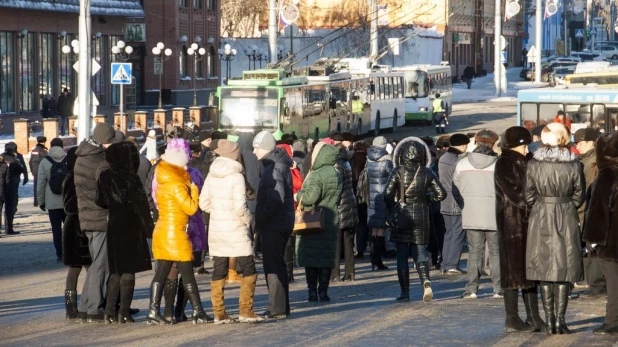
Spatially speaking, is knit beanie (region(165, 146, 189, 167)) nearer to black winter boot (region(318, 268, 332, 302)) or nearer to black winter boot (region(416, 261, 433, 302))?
black winter boot (region(318, 268, 332, 302))

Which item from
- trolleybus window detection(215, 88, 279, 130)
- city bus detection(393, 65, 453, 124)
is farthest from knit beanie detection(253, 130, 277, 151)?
city bus detection(393, 65, 453, 124)

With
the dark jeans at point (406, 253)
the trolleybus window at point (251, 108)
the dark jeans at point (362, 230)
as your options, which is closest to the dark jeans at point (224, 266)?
the dark jeans at point (406, 253)

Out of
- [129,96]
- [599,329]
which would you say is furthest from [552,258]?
[129,96]

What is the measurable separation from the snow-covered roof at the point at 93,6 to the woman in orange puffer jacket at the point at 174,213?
3524 centimetres

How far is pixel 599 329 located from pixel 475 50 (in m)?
92.6

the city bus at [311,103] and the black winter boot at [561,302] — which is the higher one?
the city bus at [311,103]

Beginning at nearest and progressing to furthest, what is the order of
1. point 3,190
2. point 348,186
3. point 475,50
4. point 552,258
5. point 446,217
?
point 552,258
point 348,186
point 446,217
point 3,190
point 475,50

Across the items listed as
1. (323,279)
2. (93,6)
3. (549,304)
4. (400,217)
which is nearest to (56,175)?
(323,279)

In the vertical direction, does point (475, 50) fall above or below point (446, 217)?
above

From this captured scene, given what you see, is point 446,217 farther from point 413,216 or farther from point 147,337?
point 147,337

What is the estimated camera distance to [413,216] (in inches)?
497

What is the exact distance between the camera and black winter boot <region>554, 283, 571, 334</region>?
10273 millimetres

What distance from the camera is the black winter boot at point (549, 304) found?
10.3m

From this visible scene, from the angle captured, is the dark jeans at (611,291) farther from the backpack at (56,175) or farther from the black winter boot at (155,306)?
the backpack at (56,175)
